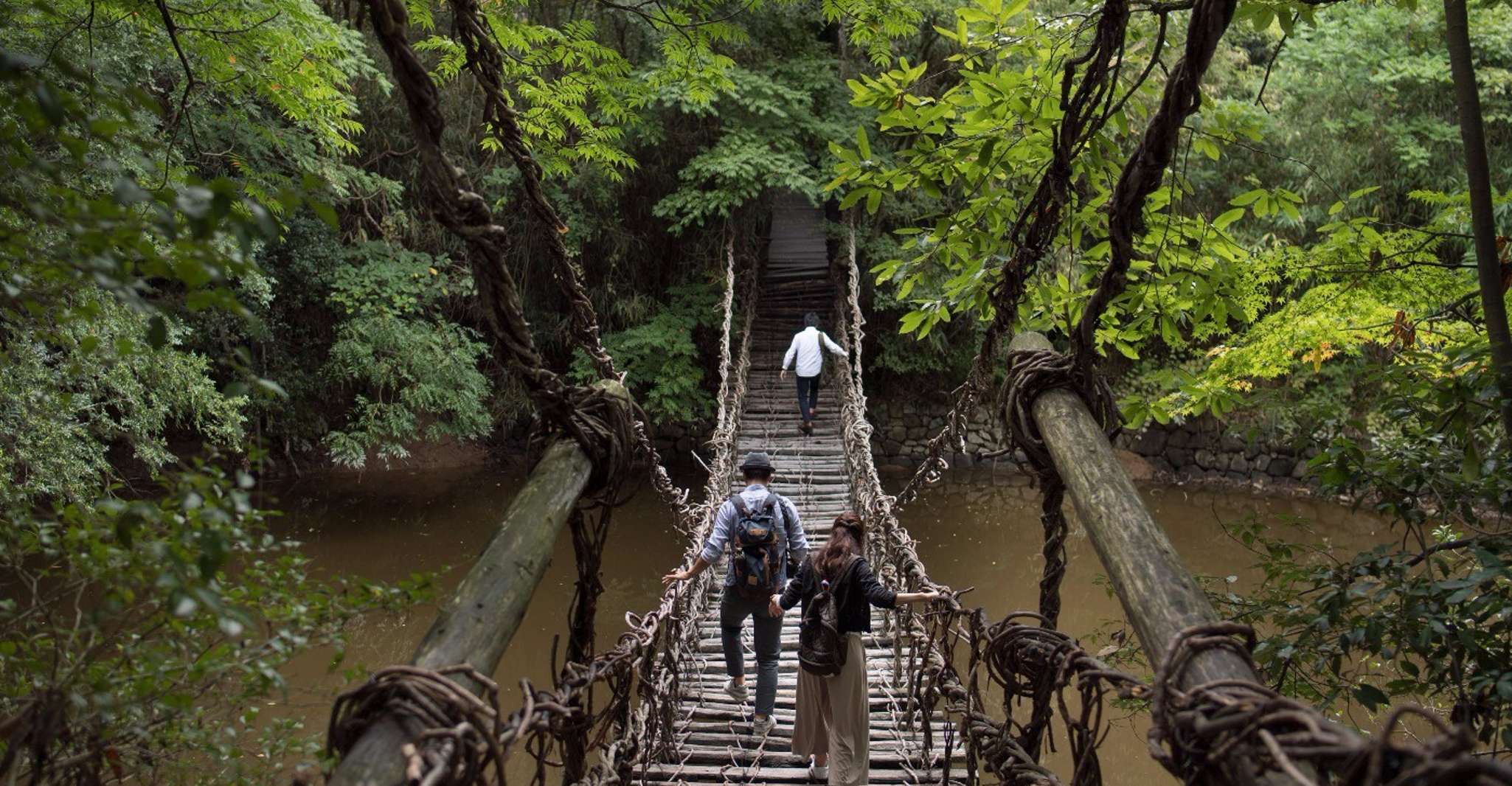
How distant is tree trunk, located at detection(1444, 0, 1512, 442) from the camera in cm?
180

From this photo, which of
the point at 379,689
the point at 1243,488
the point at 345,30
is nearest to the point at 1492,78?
the point at 1243,488

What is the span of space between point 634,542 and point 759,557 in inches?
185

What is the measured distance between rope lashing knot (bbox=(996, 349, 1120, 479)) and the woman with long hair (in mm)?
867

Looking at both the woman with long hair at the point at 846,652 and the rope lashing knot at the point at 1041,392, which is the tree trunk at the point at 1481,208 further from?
the woman with long hair at the point at 846,652

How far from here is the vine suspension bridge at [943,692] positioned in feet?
2.89

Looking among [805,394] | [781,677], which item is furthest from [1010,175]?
[805,394]

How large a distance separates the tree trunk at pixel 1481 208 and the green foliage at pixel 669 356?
260 inches

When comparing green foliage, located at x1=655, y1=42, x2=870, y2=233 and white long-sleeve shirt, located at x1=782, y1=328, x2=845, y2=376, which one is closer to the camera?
white long-sleeve shirt, located at x1=782, y1=328, x2=845, y2=376

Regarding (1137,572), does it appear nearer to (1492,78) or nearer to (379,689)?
(379,689)

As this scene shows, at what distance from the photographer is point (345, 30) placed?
529 centimetres

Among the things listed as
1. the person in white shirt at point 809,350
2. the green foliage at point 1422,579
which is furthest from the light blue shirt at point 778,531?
the person in white shirt at point 809,350

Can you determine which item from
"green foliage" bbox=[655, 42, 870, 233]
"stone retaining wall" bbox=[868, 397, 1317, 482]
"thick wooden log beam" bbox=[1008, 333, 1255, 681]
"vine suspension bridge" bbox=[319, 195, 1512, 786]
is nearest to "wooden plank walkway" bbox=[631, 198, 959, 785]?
"vine suspension bridge" bbox=[319, 195, 1512, 786]

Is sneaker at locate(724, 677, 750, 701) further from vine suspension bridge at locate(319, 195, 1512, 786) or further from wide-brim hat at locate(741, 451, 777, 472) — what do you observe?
wide-brim hat at locate(741, 451, 777, 472)

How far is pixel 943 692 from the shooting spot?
2188mm
